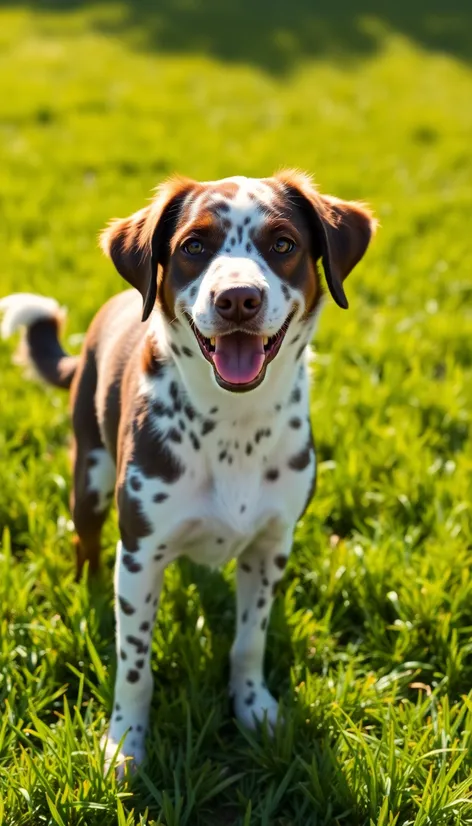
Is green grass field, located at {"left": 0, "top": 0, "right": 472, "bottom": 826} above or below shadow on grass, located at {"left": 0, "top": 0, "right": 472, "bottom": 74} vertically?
below

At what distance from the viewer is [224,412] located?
9.01 ft

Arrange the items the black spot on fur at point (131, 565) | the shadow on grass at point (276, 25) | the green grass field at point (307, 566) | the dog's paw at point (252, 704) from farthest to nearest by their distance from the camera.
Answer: the shadow on grass at point (276, 25) → the dog's paw at point (252, 704) → the black spot on fur at point (131, 565) → the green grass field at point (307, 566)

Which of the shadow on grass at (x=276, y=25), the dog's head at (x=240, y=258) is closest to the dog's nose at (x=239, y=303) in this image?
the dog's head at (x=240, y=258)

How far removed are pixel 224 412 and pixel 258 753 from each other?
1125 millimetres

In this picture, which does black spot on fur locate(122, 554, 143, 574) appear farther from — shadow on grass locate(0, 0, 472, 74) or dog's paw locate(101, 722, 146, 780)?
shadow on grass locate(0, 0, 472, 74)

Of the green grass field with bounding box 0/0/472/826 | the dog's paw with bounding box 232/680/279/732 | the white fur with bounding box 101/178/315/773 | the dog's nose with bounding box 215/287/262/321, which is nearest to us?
the dog's nose with bounding box 215/287/262/321

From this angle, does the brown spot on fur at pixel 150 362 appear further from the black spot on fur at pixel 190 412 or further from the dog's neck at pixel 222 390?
the black spot on fur at pixel 190 412

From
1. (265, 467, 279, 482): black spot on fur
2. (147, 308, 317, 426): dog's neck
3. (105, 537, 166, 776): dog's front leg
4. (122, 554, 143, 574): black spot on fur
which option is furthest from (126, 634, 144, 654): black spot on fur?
(147, 308, 317, 426): dog's neck

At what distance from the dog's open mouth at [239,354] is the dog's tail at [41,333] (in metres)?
1.48

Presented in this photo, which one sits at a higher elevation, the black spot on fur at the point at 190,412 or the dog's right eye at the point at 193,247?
the dog's right eye at the point at 193,247

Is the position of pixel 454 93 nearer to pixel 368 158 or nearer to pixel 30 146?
pixel 368 158

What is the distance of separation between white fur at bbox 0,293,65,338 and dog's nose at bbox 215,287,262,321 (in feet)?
5.60

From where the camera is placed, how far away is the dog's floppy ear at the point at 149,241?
106 inches

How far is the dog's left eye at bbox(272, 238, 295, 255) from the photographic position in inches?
103
